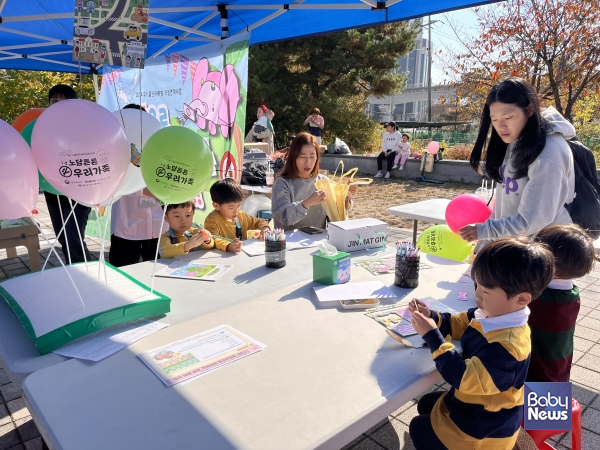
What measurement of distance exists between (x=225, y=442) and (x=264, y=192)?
3880 mm

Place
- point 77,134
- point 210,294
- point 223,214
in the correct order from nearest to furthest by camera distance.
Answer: point 77,134 < point 210,294 < point 223,214

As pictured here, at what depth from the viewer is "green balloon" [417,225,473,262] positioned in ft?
9.36

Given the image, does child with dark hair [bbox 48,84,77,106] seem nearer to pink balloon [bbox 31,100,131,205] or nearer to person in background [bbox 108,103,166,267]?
person in background [bbox 108,103,166,267]

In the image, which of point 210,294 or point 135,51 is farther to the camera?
point 135,51

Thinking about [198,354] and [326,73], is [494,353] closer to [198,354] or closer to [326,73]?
[198,354]

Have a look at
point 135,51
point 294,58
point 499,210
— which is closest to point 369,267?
point 499,210

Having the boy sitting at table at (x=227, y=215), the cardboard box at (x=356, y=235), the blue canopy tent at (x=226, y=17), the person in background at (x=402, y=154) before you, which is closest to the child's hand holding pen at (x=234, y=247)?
the boy sitting at table at (x=227, y=215)

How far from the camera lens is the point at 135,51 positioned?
190cm

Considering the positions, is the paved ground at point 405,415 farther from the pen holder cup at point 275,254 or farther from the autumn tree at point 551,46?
the autumn tree at point 551,46

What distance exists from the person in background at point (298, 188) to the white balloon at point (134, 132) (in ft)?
3.43

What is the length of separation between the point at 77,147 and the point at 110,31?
698 mm

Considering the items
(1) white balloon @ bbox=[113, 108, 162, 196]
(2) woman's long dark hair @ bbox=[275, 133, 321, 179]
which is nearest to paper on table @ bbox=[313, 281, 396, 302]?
(1) white balloon @ bbox=[113, 108, 162, 196]

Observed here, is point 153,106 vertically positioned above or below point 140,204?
above

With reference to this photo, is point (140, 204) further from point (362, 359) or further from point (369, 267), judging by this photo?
point (362, 359)
